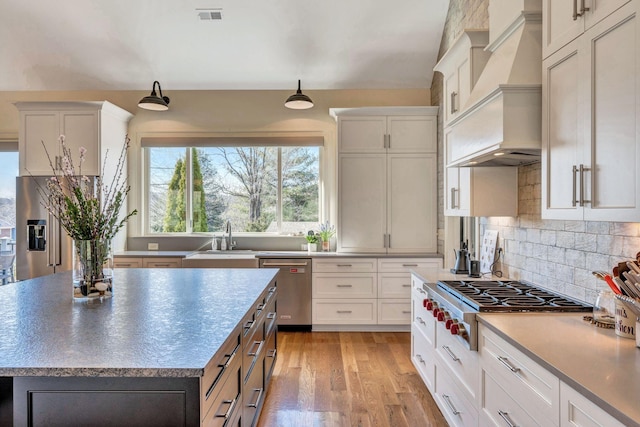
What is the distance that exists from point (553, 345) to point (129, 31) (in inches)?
189

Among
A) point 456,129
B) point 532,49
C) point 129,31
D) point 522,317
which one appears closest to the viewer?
point 522,317

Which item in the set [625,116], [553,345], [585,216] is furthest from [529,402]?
[625,116]

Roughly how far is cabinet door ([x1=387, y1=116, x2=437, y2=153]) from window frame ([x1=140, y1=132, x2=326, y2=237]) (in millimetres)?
924

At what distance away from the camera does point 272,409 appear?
2.57 m

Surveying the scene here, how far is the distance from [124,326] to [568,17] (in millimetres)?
2242

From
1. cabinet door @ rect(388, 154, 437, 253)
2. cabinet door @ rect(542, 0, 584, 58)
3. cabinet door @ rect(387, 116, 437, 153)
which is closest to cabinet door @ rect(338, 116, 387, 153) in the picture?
cabinet door @ rect(387, 116, 437, 153)

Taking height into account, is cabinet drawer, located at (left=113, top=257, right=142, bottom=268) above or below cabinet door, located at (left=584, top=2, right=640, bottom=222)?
below

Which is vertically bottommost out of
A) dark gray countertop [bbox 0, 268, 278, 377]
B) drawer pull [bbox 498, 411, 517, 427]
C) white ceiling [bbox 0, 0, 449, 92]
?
drawer pull [bbox 498, 411, 517, 427]

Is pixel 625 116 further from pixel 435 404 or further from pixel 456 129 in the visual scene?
pixel 435 404

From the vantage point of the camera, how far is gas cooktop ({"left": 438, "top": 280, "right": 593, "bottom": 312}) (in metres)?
1.84

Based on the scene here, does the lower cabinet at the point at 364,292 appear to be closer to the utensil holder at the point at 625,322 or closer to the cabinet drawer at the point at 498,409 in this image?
the cabinet drawer at the point at 498,409

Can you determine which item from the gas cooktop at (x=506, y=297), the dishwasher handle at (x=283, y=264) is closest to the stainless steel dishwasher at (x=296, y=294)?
the dishwasher handle at (x=283, y=264)

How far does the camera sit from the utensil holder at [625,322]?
4.65 ft

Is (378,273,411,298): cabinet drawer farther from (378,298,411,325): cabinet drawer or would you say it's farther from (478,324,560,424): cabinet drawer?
(478,324,560,424): cabinet drawer
